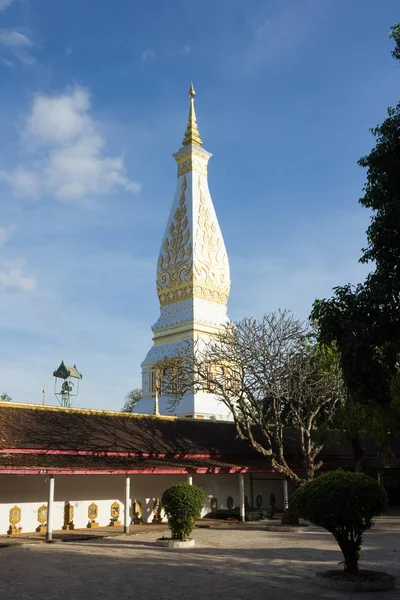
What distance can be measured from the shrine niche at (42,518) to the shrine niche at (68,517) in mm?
883

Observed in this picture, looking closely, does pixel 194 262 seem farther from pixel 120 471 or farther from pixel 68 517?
pixel 68 517

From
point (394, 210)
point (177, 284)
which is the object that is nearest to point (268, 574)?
point (394, 210)

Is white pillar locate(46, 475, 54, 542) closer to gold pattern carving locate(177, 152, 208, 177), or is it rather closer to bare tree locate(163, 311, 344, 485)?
bare tree locate(163, 311, 344, 485)

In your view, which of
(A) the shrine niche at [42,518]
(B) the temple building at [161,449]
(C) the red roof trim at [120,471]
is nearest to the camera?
(C) the red roof trim at [120,471]

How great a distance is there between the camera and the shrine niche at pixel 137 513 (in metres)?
25.0

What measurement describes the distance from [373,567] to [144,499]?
13800 millimetres

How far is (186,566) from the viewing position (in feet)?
46.3

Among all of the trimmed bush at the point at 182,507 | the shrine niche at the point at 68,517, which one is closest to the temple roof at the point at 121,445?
the shrine niche at the point at 68,517

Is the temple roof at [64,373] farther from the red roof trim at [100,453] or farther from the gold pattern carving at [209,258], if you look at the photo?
the red roof trim at [100,453]

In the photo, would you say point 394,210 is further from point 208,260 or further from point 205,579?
point 208,260

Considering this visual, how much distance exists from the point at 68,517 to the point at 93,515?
1.18 meters

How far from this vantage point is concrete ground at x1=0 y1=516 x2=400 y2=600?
1103 cm

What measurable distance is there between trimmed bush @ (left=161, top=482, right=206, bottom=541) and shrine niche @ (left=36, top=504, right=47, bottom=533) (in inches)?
→ 252

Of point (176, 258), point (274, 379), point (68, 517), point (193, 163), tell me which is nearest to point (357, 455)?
point (274, 379)
